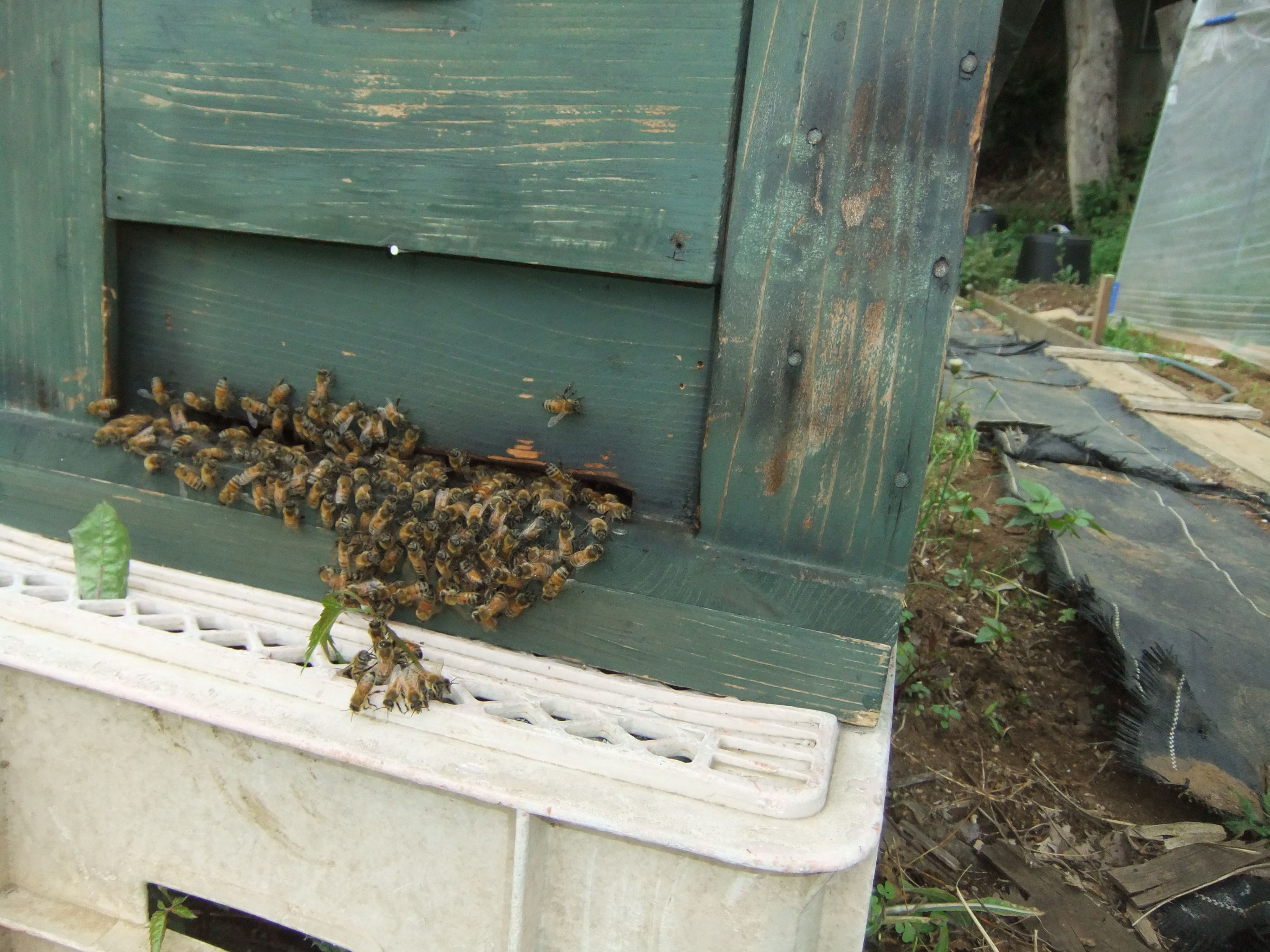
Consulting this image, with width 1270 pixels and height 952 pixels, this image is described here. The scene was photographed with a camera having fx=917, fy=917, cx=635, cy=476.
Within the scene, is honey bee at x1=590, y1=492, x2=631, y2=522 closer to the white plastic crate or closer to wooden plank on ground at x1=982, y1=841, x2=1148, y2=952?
the white plastic crate

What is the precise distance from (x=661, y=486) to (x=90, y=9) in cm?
126

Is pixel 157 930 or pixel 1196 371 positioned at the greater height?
pixel 1196 371

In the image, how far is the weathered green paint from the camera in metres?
1.39

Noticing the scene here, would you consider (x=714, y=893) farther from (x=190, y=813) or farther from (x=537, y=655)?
(x=190, y=813)

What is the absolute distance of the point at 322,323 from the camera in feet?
5.36

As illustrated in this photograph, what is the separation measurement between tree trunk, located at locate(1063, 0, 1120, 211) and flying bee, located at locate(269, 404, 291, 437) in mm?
15786

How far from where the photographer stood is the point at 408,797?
1.20m

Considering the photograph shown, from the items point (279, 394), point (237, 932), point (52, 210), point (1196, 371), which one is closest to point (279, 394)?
point (279, 394)

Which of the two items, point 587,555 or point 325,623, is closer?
point 325,623

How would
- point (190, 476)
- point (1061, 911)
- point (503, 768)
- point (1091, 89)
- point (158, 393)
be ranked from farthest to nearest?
point (1091, 89), point (1061, 911), point (158, 393), point (190, 476), point (503, 768)

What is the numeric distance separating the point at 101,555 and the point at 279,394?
1.30 ft

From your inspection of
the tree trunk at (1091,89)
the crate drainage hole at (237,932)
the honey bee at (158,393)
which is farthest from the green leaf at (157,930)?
the tree trunk at (1091,89)

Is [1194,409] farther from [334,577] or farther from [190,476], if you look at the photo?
[190,476]

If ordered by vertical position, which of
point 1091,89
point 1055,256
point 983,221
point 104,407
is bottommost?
point 104,407
